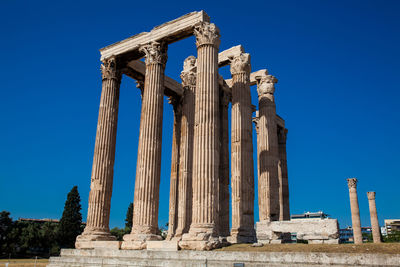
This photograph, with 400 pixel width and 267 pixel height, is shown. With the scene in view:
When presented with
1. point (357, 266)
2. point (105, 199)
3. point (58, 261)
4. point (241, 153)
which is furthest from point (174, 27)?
point (357, 266)

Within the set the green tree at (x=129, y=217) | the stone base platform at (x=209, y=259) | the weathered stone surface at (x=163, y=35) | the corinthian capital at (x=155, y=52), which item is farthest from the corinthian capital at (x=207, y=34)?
the green tree at (x=129, y=217)

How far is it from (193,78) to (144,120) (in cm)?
892

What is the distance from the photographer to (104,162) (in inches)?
1198

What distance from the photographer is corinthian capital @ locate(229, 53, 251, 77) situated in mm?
32894

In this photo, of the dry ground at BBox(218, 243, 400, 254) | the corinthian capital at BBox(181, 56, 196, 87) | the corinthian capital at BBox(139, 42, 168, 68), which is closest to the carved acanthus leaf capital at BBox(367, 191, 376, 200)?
the corinthian capital at BBox(181, 56, 196, 87)

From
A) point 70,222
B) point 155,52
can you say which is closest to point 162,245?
point 155,52

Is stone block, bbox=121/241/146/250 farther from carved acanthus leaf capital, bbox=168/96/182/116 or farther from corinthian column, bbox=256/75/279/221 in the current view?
carved acanthus leaf capital, bbox=168/96/182/116

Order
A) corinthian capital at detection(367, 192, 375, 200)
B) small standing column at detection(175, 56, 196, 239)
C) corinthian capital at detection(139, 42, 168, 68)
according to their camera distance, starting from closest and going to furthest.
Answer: corinthian capital at detection(139, 42, 168, 68), small standing column at detection(175, 56, 196, 239), corinthian capital at detection(367, 192, 375, 200)

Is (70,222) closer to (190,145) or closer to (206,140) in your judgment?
(190,145)

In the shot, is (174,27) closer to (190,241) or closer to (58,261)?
(190,241)

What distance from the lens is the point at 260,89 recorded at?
3678 centimetres

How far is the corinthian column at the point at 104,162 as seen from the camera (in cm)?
2861

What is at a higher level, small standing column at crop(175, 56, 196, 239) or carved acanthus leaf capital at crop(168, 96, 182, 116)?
carved acanthus leaf capital at crop(168, 96, 182, 116)

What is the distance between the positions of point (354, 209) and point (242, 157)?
78.2 ft
